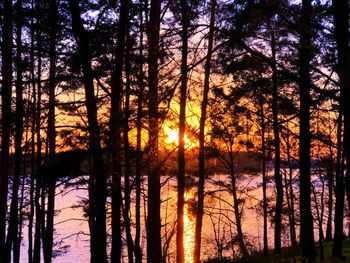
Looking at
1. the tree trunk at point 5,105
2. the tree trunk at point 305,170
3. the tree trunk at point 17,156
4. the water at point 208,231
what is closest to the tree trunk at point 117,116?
the tree trunk at point 17,156

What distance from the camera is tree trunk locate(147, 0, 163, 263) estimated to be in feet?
29.5

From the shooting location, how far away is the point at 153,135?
369 inches

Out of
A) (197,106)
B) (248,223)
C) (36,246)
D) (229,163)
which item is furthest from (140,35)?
(248,223)

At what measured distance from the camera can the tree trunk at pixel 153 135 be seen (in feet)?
29.5

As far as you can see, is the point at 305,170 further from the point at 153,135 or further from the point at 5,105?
the point at 5,105

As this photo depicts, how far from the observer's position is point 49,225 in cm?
1412

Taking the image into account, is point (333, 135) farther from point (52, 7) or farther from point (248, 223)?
point (248, 223)

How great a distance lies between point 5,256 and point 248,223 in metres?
33.7

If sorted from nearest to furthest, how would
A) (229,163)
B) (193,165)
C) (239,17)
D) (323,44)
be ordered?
(239,17), (323,44), (193,165), (229,163)

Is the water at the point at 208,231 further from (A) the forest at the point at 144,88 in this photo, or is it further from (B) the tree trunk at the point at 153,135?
(B) the tree trunk at the point at 153,135

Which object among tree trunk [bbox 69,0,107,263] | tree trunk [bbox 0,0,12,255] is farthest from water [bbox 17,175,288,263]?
tree trunk [bbox 69,0,107,263]

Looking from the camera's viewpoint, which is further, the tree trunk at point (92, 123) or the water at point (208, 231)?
the water at point (208, 231)

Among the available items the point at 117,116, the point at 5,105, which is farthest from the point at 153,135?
the point at 5,105

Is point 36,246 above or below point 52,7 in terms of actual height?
below
